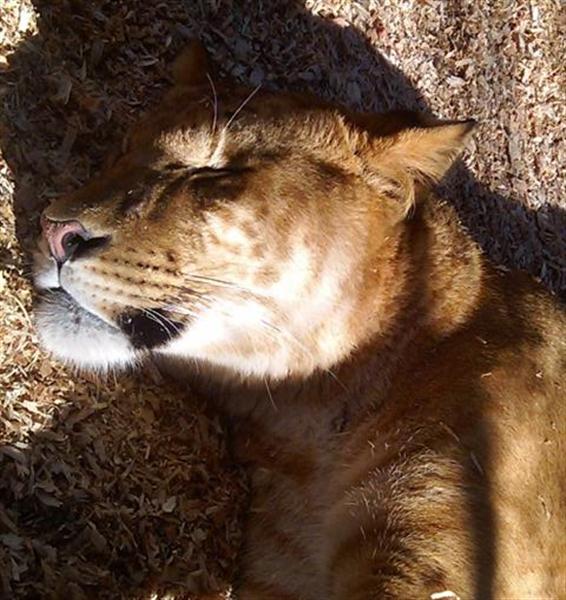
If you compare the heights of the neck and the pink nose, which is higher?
the pink nose

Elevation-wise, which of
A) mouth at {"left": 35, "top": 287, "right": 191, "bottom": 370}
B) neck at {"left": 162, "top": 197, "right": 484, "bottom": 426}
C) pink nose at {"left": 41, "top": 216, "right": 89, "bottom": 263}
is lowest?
neck at {"left": 162, "top": 197, "right": 484, "bottom": 426}

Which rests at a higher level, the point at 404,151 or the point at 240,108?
the point at 240,108

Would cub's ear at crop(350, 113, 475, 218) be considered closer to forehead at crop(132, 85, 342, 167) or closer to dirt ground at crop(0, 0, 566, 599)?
forehead at crop(132, 85, 342, 167)

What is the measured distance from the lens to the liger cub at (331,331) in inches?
111

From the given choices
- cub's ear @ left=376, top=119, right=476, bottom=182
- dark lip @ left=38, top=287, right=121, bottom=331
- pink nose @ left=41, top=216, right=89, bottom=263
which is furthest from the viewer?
cub's ear @ left=376, top=119, right=476, bottom=182

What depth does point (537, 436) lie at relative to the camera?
10.5 ft

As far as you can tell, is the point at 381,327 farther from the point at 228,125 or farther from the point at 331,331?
the point at 228,125

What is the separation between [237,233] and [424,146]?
2.09 ft

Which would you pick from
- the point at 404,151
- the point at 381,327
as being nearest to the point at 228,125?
the point at 404,151

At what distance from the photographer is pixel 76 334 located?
2.86m

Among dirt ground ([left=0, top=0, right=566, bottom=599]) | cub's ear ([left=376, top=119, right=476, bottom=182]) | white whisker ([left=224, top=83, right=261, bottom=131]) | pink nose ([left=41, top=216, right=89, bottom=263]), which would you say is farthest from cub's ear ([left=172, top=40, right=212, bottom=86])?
pink nose ([left=41, top=216, right=89, bottom=263])

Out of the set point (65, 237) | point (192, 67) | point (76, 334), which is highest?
point (192, 67)

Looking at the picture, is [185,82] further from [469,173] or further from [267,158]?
[469,173]

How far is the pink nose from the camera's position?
2.70m
